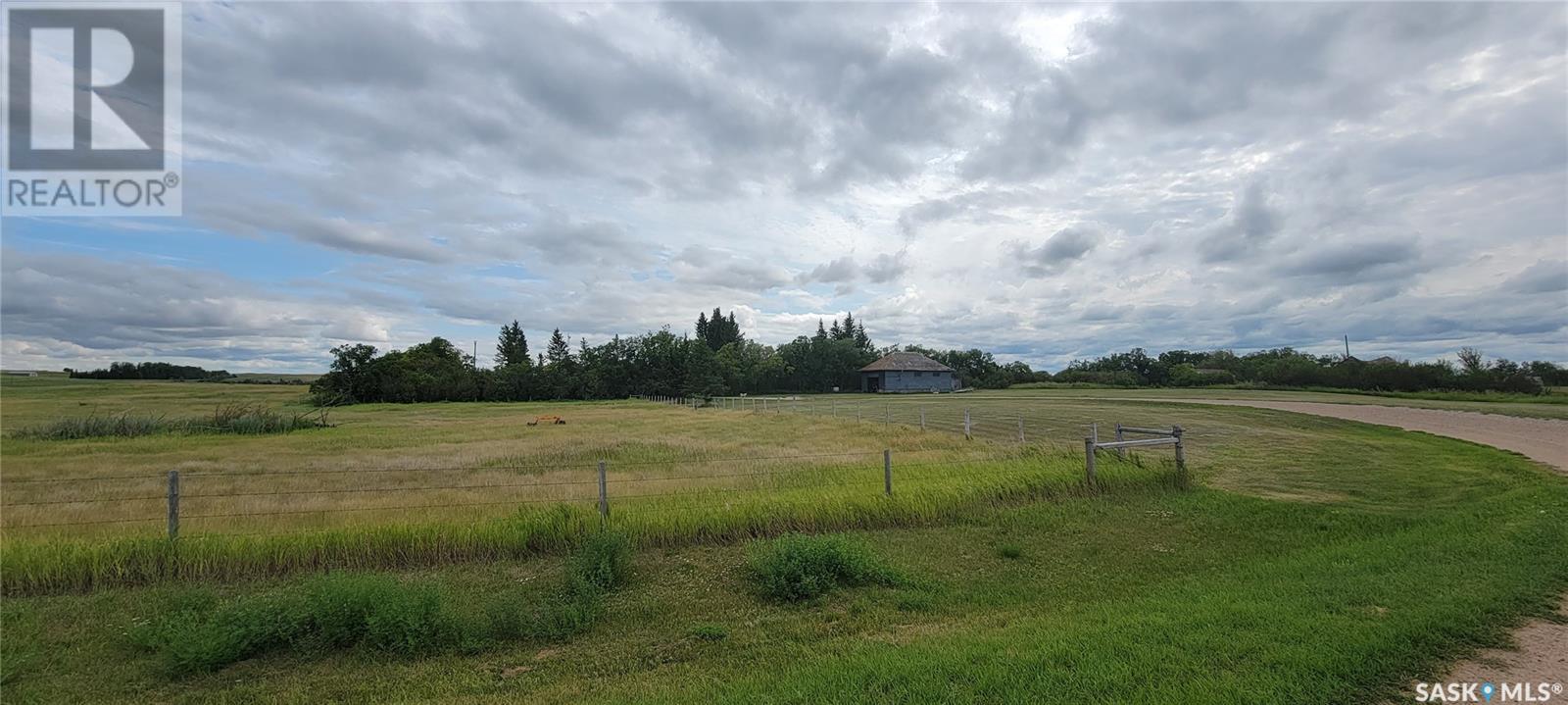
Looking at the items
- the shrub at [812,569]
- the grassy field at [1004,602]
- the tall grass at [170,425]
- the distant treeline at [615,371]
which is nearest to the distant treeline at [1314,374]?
the distant treeline at [615,371]

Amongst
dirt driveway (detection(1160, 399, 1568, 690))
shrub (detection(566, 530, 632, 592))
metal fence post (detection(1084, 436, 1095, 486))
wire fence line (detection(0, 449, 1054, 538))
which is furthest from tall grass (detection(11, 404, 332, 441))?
dirt driveway (detection(1160, 399, 1568, 690))

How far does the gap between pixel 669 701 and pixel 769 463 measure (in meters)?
9.93

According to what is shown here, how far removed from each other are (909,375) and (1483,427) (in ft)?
186

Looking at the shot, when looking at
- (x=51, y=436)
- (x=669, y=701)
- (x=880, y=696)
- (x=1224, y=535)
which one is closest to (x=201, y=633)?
(x=669, y=701)

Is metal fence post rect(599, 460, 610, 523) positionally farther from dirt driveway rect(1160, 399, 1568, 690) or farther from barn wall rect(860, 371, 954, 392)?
barn wall rect(860, 371, 954, 392)

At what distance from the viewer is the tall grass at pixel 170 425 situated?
81.6 ft

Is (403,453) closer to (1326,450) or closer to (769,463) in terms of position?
(769,463)

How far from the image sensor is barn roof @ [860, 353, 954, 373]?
262ft

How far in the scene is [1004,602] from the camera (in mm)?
6418

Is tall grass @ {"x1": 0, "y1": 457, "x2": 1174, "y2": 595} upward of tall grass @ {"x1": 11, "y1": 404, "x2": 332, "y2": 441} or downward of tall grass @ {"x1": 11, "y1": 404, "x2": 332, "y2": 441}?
downward

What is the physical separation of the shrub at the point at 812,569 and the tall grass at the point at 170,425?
30.7 m

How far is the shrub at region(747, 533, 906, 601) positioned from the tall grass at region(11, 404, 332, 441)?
3065cm

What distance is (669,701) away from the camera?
168 inches

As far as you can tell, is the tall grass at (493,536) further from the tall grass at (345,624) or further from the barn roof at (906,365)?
the barn roof at (906,365)
